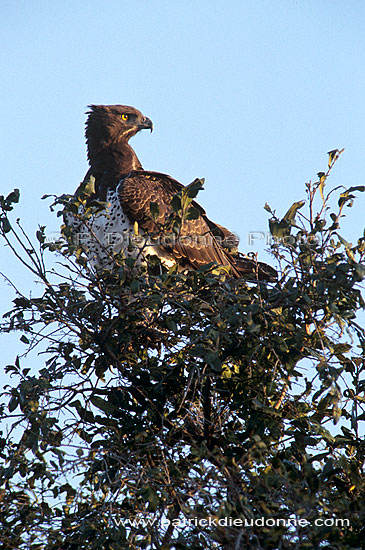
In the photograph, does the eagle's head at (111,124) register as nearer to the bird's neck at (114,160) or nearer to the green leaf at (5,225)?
the bird's neck at (114,160)

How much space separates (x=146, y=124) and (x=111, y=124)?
470 mm

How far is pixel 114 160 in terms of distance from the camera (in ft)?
24.4

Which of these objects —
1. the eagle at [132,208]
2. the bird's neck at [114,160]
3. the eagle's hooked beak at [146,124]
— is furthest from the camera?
the eagle's hooked beak at [146,124]

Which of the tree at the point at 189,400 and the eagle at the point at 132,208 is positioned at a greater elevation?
the eagle at the point at 132,208

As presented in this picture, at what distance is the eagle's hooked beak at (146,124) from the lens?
7973 millimetres

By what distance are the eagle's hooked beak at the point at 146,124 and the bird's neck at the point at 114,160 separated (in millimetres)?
409

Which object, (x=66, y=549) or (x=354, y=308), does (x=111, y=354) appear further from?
(x=354, y=308)

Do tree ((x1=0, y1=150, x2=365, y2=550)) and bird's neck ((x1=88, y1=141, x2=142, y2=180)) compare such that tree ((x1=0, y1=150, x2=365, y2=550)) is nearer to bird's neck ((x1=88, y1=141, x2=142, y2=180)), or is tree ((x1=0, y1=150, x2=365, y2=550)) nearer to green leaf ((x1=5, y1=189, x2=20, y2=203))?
green leaf ((x1=5, y1=189, x2=20, y2=203))

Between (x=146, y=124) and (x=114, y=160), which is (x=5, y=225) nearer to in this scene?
(x=114, y=160)

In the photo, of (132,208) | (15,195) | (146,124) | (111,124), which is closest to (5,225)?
(15,195)

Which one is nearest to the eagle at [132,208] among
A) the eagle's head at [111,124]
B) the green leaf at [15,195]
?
the eagle's head at [111,124]

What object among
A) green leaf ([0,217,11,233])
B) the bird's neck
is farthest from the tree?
the bird's neck

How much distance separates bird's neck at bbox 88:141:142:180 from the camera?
732 centimetres

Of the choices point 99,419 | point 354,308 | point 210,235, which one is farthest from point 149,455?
point 210,235
